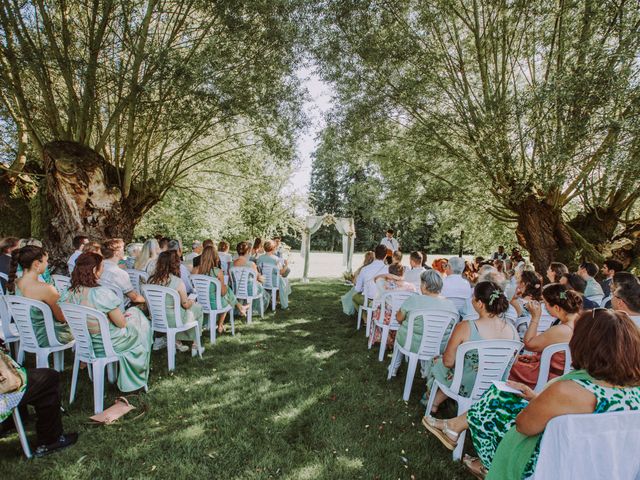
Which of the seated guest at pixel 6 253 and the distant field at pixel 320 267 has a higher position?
the seated guest at pixel 6 253

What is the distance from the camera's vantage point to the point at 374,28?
8422 mm

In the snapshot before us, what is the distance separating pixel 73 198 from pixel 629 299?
9.67 metres

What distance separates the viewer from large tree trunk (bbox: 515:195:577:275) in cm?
937

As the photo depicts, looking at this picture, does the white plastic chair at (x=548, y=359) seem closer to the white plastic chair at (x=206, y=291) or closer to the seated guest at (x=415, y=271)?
the seated guest at (x=415, y=271)

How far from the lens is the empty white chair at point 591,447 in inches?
66.9

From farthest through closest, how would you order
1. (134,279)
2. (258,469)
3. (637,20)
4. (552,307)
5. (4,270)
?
(637,20) < (134,279) < (4,270) < (552,307) < (258,469)

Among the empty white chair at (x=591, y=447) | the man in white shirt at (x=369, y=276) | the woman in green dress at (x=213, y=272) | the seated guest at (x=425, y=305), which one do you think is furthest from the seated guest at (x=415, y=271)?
the empty white chair at (x=591, y=447)

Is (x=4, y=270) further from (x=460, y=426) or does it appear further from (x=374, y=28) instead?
(x=374, y=28)

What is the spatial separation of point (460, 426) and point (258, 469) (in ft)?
5.49

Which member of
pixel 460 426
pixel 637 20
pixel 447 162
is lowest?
pixel 460 426

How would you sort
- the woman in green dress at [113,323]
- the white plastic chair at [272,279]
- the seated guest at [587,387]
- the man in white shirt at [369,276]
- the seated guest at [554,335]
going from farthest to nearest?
the white plastic chair at [272,279] < the man in white shirt at [369,276] < the woman in green dress at [113,323] < the seated guest at [554,335] < the seated guest at [587,387]

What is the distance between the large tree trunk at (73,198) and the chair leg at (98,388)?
17.9 ft

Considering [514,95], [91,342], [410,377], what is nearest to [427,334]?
[410,377]

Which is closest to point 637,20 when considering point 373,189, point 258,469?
point 373,189
